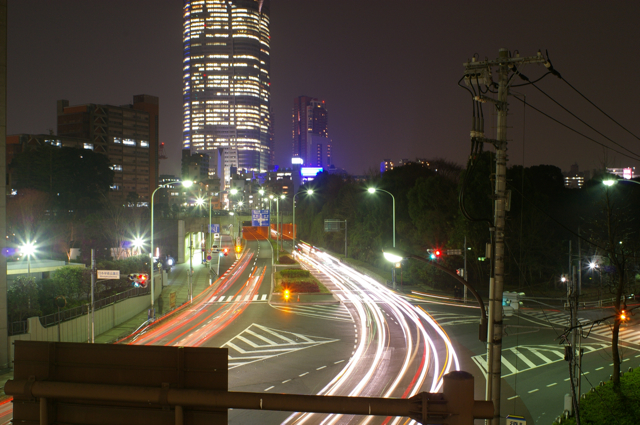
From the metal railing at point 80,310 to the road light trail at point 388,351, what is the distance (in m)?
14.1

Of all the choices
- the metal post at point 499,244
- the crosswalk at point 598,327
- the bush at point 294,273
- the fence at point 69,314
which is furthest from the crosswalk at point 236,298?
the metal post at point 499,244

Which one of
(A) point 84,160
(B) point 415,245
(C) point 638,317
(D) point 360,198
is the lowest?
(C) point 638,317

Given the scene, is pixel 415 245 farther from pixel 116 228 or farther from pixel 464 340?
pixel 116 228

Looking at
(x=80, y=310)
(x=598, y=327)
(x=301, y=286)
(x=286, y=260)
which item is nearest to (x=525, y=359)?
(x=598, y=327)

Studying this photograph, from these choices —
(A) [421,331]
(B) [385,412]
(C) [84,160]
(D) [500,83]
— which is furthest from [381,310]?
(C) [84,160]

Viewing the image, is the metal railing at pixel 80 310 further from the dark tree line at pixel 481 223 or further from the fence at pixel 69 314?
the dark tree line at pixel 481 223

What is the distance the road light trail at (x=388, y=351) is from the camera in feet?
59.2

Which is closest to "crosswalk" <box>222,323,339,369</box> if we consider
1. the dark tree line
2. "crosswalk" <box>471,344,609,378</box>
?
"crosswalk" <box>471,344,609,378</box>

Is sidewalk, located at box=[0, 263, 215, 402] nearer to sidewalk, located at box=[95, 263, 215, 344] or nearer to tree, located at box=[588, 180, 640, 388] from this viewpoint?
sidewalk, located at box=[95, 263, 215, 344]

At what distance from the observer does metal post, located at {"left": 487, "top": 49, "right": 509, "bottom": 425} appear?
10172 mm

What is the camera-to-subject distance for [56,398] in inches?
141

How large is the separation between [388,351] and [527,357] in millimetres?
7126

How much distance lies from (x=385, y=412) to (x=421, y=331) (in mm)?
26622

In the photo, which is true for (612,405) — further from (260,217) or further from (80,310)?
(260,217)
